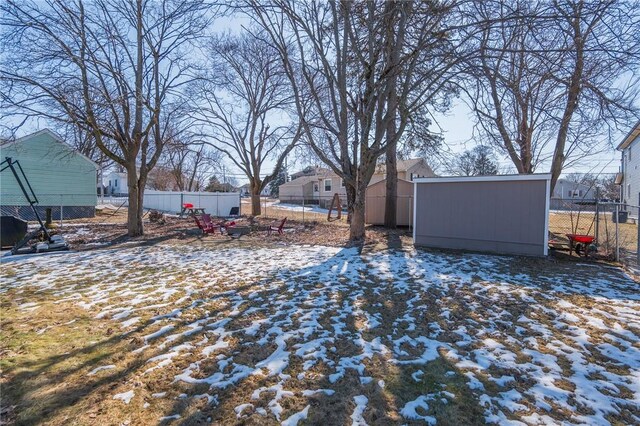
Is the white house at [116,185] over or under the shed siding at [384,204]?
over

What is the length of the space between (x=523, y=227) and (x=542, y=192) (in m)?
1.01

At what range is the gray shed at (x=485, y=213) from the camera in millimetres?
8523

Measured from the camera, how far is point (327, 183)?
37.0 m

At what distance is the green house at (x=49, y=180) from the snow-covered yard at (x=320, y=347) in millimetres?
15219

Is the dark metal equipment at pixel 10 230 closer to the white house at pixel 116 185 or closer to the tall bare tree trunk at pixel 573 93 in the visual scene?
the tall bare tree trunk at pixel 573 93

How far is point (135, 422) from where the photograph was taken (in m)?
2.34

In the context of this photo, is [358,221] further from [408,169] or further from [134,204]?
[408,169]

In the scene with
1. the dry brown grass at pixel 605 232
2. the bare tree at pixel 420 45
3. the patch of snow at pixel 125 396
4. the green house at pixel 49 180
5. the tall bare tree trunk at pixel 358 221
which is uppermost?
the bare tree at pixel 420 45

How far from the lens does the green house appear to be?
1775 cm

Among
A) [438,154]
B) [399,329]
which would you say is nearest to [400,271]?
[399,329]

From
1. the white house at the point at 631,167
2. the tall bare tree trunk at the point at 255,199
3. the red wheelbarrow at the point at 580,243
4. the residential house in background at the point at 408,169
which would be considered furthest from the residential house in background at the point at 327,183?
the white house at the point at 631,167

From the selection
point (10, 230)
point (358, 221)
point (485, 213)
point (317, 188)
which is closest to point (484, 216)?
point (485, 213)

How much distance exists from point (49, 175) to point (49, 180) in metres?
0.30

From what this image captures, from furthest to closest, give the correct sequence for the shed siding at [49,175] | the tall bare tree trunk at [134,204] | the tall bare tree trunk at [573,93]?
the shed siding at [49,175] → the tall bare tree trunk at [134,204] → the tall bare tree trunk at [573,93]
